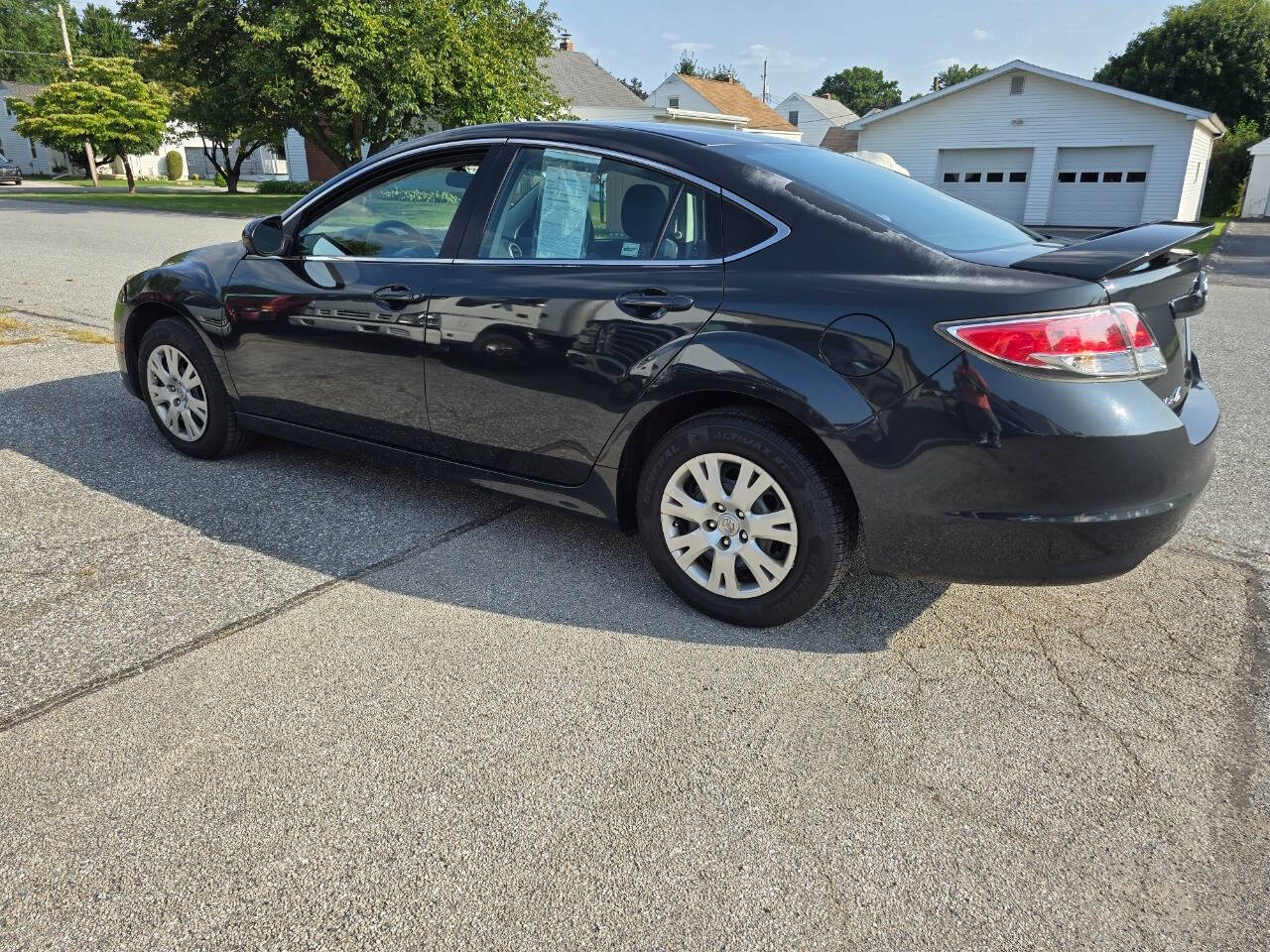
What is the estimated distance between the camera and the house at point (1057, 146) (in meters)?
28.2

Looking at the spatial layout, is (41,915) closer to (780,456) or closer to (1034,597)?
(780,456)

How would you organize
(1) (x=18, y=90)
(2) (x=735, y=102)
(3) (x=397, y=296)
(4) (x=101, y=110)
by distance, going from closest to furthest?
(3) (x=397, y=296), (4) (x=101, y=110), (2) (x=735, y=102), (1) (x=18, y=90)

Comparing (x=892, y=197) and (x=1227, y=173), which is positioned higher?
(x=1227, y=173)

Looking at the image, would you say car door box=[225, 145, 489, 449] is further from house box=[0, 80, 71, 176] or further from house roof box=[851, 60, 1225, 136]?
house box=[0, 80, 71, 176]

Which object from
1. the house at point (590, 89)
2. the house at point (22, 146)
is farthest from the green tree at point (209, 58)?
the house at point (22, 146)

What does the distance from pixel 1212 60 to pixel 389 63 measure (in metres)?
37.1

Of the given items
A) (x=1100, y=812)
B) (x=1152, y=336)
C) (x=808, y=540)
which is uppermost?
(x=1152, y=336)

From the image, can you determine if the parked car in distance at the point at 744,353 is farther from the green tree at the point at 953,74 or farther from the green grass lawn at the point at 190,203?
the green tree at the point at 953,74

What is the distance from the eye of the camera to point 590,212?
3.38 meters

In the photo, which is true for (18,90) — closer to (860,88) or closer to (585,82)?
(585,82)

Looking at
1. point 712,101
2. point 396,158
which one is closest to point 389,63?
point 396,158

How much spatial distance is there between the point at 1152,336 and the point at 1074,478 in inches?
20.9

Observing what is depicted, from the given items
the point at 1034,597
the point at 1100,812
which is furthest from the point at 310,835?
the point at 1034,597

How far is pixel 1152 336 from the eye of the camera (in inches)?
107
